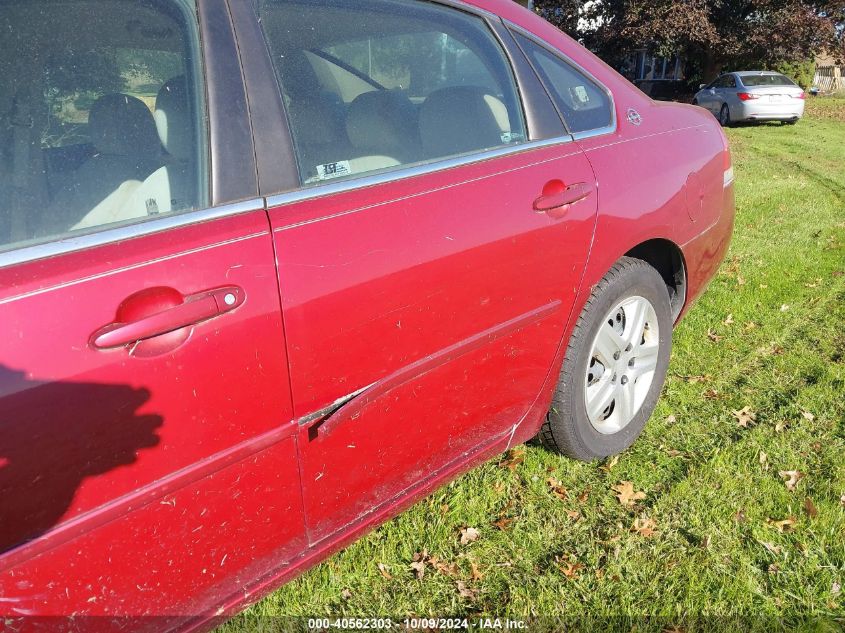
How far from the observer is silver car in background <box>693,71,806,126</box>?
694 inches

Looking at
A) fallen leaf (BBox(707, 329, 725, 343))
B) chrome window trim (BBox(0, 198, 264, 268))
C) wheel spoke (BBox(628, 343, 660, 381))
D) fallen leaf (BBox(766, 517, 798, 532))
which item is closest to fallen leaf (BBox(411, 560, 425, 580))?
wheel spoke (BBox(628, 343, 660, 381))

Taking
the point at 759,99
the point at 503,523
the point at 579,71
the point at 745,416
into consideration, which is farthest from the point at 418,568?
the point at 759,99

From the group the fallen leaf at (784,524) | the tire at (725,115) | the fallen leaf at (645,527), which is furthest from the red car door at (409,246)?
the tire at (725,115)

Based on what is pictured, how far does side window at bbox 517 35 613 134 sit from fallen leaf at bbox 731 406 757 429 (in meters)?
1.58

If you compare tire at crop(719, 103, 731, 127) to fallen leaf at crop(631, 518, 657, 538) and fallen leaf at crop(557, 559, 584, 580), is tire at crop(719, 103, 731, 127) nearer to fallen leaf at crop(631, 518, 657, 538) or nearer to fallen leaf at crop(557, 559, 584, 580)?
fallen leaf at crop(631, 518, 657, 538)

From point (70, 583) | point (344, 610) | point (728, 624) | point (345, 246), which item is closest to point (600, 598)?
point (728, 624)

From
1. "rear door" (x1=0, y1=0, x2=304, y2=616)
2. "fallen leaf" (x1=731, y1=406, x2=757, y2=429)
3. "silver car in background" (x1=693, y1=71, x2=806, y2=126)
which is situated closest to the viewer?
"rear door" (x1=0, y1=0, x2=304, y2=616)

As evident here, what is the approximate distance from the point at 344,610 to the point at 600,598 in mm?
852

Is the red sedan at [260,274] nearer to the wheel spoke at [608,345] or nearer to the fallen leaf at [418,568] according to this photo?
the wheel spoke at [608,345]

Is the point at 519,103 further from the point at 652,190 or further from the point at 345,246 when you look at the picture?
the point at 345,246

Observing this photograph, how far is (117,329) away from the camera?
4.71ft

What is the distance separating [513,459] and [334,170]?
5.46 ft

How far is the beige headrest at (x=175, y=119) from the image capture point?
1.70 m

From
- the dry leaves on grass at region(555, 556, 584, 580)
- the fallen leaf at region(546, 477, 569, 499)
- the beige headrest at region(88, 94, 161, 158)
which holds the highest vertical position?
the beige headrest at region(88, 94, 161, 158)
